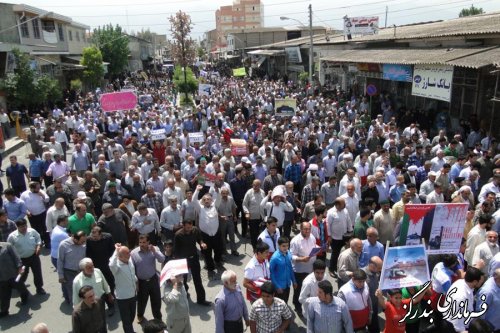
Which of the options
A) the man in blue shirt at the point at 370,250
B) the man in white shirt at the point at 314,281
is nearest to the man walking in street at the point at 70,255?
the man in white shirt at the point at 314,281

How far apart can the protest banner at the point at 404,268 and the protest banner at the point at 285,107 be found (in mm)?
12492

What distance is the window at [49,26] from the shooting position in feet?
115

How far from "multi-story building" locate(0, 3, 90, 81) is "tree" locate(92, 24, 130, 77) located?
3.08m

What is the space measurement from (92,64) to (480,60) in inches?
1253

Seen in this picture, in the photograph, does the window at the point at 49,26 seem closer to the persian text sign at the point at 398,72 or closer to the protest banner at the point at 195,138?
the protest banner at the point at 195,138

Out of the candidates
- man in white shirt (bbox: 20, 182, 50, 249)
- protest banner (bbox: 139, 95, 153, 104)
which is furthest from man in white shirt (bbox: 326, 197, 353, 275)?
protest banner (bbox: 139, 95, 153, 104)

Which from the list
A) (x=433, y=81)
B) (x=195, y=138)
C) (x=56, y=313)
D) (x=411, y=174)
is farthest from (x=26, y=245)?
(x=433, y=81)

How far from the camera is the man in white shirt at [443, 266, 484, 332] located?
516cm

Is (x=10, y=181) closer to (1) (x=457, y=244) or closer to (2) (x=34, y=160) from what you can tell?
(2) (x=34, y=160)

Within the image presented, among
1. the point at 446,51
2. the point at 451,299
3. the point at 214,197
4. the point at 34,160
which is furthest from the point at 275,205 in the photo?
the point at 446,51

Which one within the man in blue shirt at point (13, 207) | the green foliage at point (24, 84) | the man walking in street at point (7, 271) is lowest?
the man walking in street at point (7, 271)

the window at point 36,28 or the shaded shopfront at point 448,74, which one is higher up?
the window at point 36,28

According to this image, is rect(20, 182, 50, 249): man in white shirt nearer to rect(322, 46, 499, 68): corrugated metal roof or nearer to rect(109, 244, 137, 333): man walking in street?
rect(109, 244, 137, 333): man walking in street

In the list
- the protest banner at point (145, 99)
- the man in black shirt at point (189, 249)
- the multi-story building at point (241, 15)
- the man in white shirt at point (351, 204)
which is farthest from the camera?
the multi-story building at point (241, 15)
